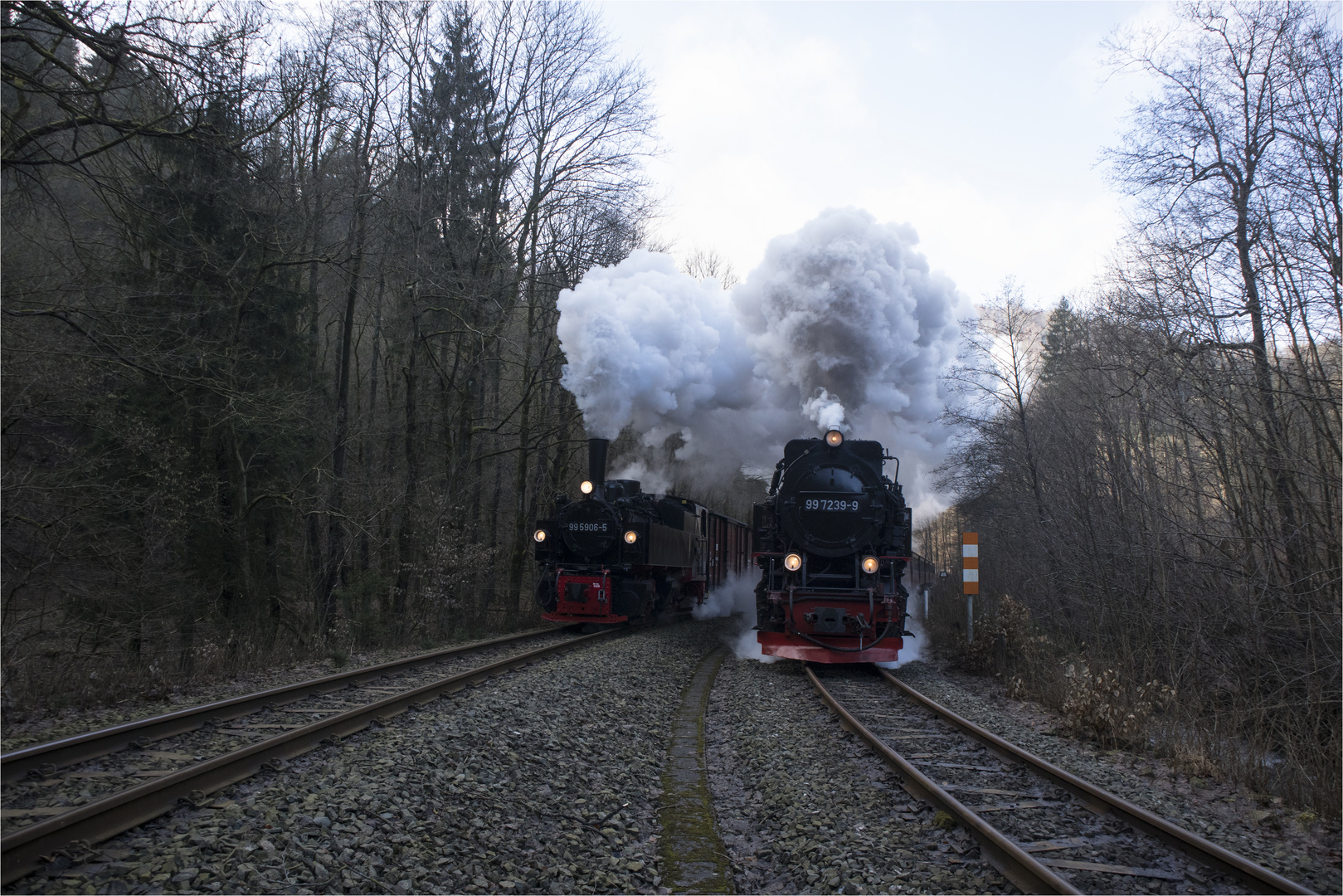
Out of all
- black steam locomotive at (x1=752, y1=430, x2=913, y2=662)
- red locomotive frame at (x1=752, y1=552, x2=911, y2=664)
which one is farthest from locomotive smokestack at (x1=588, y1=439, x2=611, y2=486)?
red locomotive frame at (x1=752, y1=552, x2=911, y2=664)

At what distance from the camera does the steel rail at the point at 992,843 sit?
3.64 metres

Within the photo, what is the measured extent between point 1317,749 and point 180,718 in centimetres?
794

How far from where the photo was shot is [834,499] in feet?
36.0

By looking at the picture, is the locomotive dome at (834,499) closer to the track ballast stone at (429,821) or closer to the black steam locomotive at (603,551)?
the black steam locomotive at (603,551)

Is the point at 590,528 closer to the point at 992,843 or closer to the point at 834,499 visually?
the point at 834,499

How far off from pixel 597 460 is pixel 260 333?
6404 mm

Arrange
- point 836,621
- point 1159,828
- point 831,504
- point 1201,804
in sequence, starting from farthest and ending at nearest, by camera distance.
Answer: point 831,504, point 836,621, point 1201,804, point 1159,828

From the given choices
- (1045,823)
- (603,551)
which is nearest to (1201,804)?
(1045,823)

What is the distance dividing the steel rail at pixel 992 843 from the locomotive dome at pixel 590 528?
8.94 meters

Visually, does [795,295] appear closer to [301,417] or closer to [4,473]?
[301,417]

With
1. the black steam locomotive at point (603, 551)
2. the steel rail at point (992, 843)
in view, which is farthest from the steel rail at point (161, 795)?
the black steam locomotive at point (603, 551)

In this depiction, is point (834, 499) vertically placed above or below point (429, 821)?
above

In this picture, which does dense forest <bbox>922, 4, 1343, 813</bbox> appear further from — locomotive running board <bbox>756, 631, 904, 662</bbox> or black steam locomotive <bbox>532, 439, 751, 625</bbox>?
black steam locomotive <bbox>532, 439, 751, 625</bbox>

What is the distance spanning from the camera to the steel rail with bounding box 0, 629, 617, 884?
3375mm
